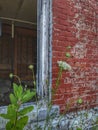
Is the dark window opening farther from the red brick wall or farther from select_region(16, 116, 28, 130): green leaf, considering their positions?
select_region(16, 116, 28, 130): green leaf

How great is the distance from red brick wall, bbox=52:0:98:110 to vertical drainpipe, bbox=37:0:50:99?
0.37ft

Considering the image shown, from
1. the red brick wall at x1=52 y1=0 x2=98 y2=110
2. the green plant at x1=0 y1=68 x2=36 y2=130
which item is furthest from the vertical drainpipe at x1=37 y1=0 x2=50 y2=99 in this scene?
the green plant at x1=0 y1=68 x2=36 y2=130

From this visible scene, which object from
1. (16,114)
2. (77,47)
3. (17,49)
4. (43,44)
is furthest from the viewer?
(17,49)

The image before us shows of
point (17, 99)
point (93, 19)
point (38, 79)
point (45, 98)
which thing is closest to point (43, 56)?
point (38, 79)

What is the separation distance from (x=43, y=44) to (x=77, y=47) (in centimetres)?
68

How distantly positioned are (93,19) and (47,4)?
1.09 m

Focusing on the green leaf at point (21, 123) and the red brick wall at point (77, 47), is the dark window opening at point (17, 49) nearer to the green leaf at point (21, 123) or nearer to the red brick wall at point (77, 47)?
the red brick wall at point (77, 47)

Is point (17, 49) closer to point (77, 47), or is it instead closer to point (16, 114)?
point (77, 47)

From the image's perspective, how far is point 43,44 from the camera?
11.5 ft

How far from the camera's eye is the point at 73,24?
392cm

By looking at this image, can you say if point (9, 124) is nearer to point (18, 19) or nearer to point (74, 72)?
point (74, 72)

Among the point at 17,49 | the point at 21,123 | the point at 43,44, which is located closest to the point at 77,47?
the point at 43,44

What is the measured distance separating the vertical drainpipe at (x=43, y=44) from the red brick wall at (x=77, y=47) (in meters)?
0.11

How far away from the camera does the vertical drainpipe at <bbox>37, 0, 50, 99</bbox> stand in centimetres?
347
